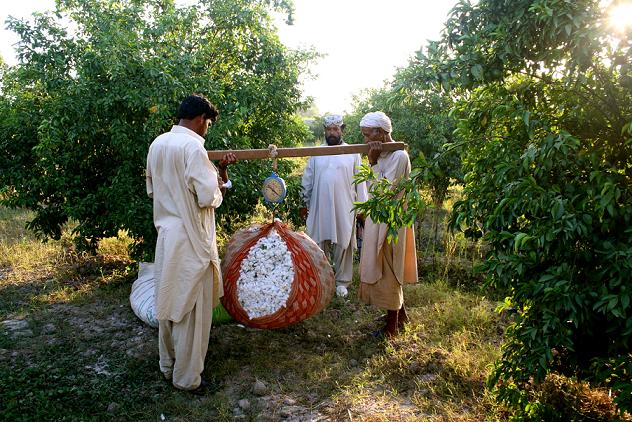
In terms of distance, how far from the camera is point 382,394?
385 centimetres

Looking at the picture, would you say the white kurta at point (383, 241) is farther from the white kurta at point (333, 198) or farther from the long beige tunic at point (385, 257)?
the white kurta at point (333, 198)

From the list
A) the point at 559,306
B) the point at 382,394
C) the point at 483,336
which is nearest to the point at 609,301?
the point at 559,306

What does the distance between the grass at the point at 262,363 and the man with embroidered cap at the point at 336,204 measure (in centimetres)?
43

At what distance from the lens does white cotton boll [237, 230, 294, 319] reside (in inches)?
154

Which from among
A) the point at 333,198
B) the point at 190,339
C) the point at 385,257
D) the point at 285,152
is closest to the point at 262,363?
the point at 190,339

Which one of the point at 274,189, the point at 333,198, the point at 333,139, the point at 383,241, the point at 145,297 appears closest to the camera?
the point at 274,189

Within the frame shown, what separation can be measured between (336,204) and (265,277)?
216 centimetres

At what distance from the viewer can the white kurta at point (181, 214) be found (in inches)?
140

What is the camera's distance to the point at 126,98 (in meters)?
5.18

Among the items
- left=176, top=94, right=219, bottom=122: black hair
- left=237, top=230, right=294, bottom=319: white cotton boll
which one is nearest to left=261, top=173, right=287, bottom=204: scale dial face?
left=237, top=230, right=294, bottom=319: white cotton boll

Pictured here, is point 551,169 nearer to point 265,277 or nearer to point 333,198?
point 265,277

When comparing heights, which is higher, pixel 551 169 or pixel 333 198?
pixel 551 169

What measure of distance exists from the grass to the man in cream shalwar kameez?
0.38 meters

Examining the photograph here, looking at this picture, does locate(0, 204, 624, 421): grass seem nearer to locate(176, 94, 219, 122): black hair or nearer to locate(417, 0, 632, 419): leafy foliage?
locate(417, 0, 632, 419): leafy foliage
